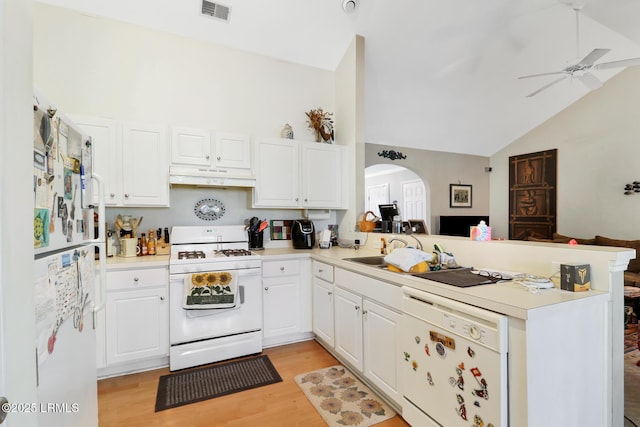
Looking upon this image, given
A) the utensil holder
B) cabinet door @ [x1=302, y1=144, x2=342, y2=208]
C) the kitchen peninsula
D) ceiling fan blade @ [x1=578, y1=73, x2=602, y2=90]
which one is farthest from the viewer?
ceiling fan blade @ [x1=578, y1=73, x2=602, y2=90]

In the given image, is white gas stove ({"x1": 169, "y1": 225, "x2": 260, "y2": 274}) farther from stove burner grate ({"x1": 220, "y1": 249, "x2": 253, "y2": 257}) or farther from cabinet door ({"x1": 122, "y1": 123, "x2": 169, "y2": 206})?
cabinet door ({"x1": 122, "y1": 123, "x2": 169, "y2": 206})

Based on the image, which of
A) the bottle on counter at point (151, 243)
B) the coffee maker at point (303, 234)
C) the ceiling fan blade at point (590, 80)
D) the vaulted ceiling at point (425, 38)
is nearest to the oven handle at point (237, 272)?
the bottle on counter at point (151, 243)

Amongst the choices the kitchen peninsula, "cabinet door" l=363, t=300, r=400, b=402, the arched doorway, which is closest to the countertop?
the kitchen peninsula

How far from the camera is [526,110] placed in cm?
555

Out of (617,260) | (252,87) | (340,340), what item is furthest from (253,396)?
(252,87)

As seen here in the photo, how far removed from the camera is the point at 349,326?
2.36m

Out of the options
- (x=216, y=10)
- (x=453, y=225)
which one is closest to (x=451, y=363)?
(x=216, y=10)

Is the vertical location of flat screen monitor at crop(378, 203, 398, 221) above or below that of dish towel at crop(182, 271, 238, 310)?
above

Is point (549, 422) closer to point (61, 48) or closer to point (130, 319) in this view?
point (130, 319)

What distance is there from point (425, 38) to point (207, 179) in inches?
119

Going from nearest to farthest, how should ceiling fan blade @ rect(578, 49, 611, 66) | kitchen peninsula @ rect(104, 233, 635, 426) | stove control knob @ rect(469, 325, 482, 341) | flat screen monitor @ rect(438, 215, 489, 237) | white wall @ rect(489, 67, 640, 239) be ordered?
kitchen peninsula @ rect(104, 233, 635, 426) < stove control knob @ rect(469, 325, 482, 341) < ceiling fan blade @ rect(578, 49, 611, 66) < white wall @ rect(489, 67, 640, 239) < flat screen monitor @ rect(438, 215, 489, 237)

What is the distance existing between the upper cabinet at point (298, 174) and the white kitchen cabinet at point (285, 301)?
71 cm

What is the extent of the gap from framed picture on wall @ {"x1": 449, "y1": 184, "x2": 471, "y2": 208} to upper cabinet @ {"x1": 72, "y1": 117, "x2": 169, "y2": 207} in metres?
5.77

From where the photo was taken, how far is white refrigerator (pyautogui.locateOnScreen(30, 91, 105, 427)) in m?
0.80
